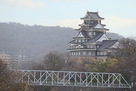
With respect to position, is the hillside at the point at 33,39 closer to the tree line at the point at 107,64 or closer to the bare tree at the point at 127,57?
the tree line at the point at 107,64

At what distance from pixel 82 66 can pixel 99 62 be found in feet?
7.09

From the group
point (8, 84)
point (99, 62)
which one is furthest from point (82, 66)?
point (8, 84)

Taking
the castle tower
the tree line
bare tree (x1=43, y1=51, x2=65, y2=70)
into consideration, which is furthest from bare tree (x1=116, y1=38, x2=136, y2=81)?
the castle tower

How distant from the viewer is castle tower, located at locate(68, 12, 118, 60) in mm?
62372

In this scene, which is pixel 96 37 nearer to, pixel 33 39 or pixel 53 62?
pixel 53 62

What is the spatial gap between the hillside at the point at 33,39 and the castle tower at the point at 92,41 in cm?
4819

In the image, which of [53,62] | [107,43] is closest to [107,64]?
[53,62]

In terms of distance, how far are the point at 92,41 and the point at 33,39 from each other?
68349 millimetres

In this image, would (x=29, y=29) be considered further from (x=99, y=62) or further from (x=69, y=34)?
(x=99, y=62)

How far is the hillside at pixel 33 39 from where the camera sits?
122000 millimetres

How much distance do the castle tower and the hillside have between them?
4819 cm

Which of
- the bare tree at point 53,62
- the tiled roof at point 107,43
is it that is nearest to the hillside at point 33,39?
the tiled roof at point 107,43

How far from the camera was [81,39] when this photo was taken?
66.4m

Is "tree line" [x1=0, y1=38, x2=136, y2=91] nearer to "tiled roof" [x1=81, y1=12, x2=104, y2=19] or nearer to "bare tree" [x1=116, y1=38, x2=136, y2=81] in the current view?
"bare tree" [x1=116, y1=38, x2=136, y2=81]
